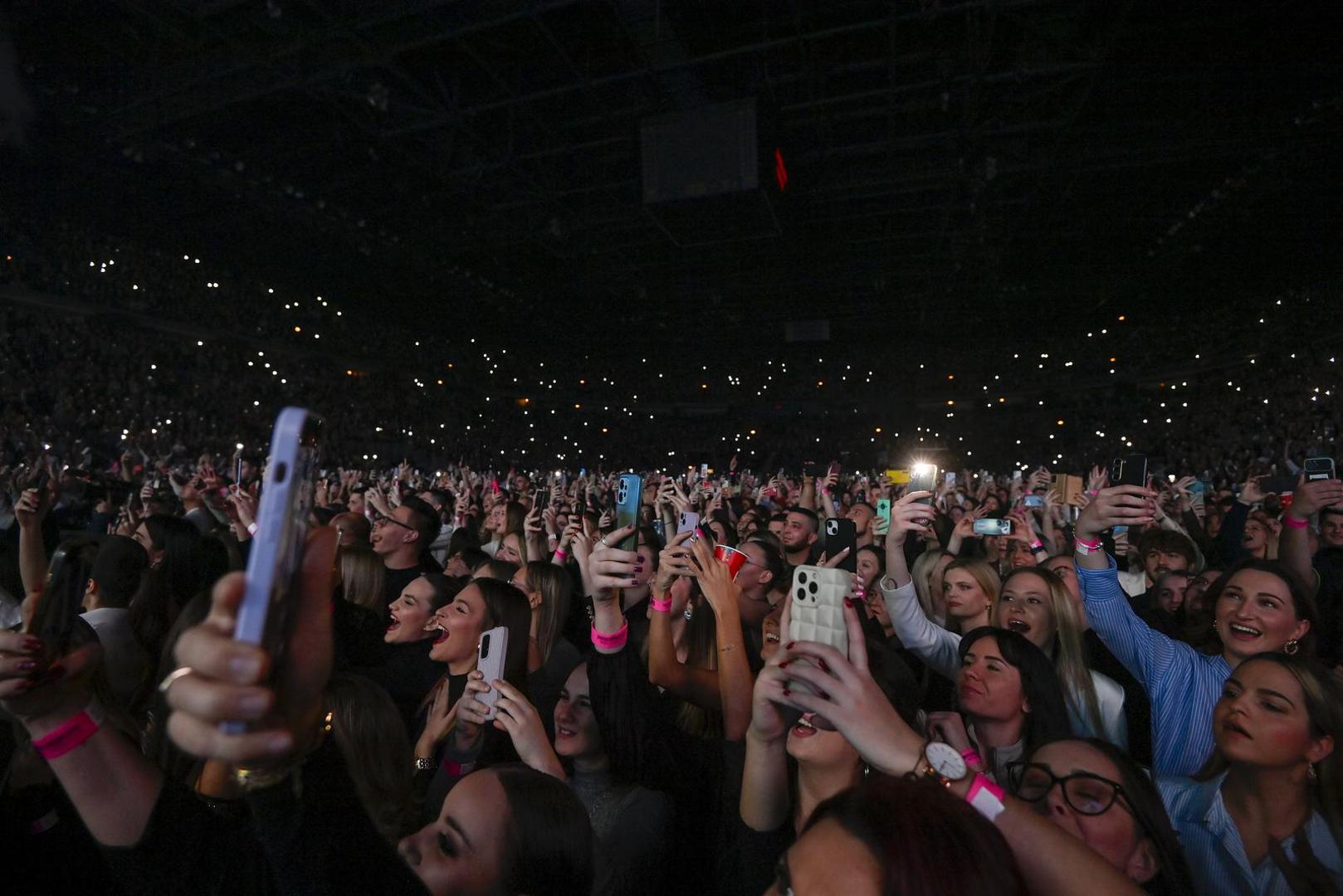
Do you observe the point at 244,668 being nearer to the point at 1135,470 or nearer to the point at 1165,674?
the point at 1165,674

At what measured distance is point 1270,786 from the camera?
6.37 feet

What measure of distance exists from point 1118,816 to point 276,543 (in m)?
1.89

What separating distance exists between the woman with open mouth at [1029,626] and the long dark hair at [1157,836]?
951 mm

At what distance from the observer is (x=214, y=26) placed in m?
8.34

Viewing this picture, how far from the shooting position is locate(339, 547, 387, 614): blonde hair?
394 cm

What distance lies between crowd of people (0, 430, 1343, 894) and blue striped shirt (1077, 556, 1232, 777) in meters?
0.01

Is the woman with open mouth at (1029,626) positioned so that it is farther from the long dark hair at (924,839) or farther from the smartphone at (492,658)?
the smartphone at (492,658)

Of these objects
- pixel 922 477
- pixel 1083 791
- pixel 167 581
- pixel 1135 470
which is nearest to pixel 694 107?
pixel 922 477


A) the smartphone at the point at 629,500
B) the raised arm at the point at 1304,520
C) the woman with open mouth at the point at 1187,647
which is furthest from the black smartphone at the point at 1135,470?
the smartphone at the point at 629,500

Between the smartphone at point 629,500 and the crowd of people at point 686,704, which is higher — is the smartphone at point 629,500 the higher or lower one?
the higher one

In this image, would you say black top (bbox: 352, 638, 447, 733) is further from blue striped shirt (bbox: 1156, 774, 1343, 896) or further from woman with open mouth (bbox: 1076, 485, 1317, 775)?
woman with open mouth (bbox: 1076, 485, 1317, 775)

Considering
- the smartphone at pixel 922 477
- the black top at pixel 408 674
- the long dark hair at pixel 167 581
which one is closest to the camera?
the long dark hair at pixel 167 581

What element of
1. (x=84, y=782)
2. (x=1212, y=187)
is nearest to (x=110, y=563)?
(x=84, y=782)

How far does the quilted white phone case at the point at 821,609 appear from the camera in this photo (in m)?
1.47
